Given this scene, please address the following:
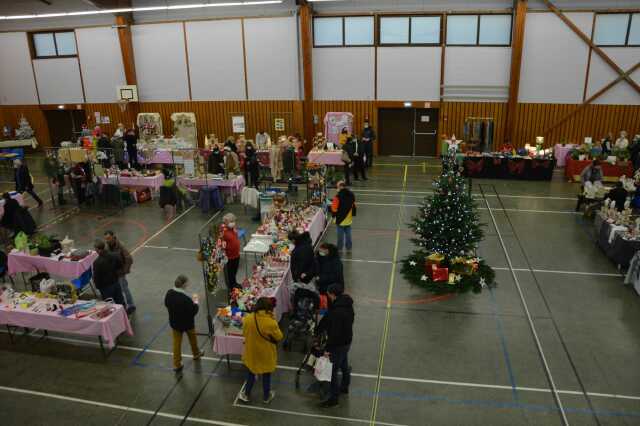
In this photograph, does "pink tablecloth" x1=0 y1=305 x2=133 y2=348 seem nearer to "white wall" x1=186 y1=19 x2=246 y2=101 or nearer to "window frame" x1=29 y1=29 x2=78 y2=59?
"white wall" x1=186 y1=19 x2=246 y2=101

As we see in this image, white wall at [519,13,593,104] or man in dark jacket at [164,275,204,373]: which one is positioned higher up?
white wall at [519,13,593,104]

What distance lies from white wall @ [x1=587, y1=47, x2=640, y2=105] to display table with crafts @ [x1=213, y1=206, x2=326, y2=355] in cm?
1362

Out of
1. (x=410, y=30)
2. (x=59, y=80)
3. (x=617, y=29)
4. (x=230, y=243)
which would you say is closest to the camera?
(x=230, y=243)

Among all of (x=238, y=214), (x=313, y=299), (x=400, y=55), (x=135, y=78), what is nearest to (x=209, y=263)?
(x=313, y=299)

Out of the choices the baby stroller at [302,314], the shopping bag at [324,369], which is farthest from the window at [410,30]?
the shopping bag at [324,369]

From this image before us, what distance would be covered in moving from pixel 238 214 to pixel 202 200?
3.81ft

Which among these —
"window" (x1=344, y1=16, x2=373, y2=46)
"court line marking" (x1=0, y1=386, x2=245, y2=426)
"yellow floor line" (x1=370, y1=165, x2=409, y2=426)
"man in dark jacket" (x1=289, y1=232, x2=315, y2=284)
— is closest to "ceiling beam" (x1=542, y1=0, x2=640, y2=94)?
"window" (x1=344, y1=16, x2=373, y2=46)

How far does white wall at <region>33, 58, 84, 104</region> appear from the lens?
2302cm

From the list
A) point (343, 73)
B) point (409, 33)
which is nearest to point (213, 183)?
point (343, 73)

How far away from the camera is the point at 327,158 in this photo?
57.4 ft

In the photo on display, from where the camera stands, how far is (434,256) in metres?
9.84

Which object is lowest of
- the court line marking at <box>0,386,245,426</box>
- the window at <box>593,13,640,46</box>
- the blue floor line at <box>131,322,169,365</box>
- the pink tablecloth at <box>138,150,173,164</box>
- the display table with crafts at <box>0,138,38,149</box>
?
the court line marking at <box>0,386,245,426</box>

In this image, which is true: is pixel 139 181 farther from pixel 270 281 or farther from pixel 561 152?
pixel 561 152

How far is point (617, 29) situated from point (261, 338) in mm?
18799
